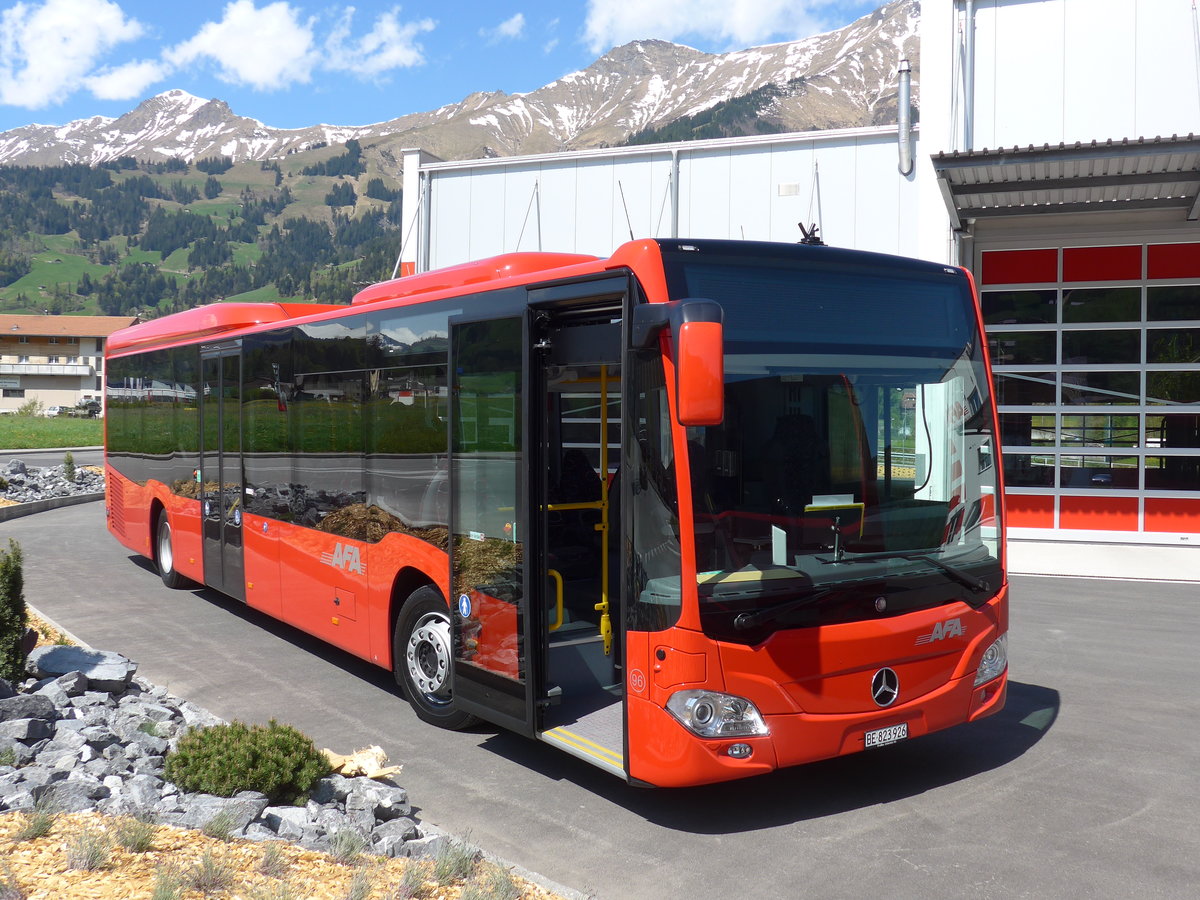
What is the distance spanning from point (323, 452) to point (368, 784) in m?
3.93

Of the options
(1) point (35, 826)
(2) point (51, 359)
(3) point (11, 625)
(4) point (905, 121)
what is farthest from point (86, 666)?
(2) point (51, 359)

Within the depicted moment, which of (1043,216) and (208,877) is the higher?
(1043,216)

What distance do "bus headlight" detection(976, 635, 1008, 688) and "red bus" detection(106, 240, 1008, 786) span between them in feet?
0.08

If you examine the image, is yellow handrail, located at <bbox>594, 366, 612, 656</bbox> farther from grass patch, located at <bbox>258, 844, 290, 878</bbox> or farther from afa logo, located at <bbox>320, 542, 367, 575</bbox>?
grass patch, located at <bbox>258, 844, 290, 878</bbox>

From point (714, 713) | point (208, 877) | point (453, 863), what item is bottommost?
point (453, 863)

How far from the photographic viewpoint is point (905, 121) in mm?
Answer: 16625

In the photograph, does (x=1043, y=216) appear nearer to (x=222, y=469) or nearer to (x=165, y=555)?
(x=222, y=469)

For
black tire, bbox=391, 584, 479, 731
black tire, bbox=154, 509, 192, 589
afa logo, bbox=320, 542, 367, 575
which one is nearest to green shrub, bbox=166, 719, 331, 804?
black tire, bbox=391, 584, 479, 731

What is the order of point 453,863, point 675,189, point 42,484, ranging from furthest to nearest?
1. point 42,484
2. point 675,189
3. point 453,863

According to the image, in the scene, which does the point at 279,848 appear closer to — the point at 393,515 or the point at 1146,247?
the point at 393,515

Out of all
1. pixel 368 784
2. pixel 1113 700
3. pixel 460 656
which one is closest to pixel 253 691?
pixel 460 656

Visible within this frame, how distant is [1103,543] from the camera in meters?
17.6

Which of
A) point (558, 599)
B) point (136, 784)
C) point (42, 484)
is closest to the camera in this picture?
point (136, 784)

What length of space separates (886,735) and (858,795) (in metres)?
0.59
